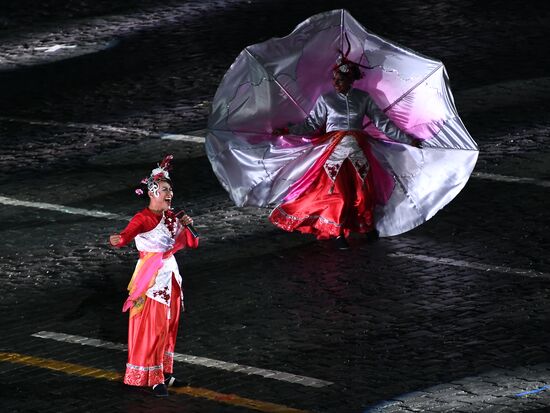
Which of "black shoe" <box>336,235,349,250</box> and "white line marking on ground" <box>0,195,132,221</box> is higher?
"black shoe" <box>336,235,349,250</box>

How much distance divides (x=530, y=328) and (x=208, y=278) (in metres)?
3.12

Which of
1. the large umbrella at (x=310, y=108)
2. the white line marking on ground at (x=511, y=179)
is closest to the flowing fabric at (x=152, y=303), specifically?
the large umbrella at (x=310, y=108)

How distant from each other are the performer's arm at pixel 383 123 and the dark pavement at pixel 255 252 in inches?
39.8

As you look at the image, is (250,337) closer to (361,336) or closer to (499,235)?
(361,336)

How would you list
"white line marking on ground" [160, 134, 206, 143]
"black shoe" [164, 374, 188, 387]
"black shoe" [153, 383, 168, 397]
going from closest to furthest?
"black shoe" [153, 383, 168, 397] → "black shoe" [164, 374, 188, 387] → "white line marking on ground" [160, 134, 206, 143]

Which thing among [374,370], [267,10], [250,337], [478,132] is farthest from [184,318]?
[267,10]

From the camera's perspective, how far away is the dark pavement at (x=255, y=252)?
482 inches

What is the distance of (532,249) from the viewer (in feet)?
51.1

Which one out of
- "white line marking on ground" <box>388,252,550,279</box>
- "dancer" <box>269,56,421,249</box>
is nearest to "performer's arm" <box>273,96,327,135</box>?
"dancer" <box>269,56,421,249</box>

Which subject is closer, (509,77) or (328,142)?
(328,142)

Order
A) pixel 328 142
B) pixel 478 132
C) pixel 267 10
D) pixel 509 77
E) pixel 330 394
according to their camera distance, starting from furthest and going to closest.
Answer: pixel 267 10
pixel 509 77
pixel 478 132
pixel 328 142
pixel 330 394

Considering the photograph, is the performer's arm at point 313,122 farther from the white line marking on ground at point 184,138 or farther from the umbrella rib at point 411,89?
the white line marking on ground at point 184,138

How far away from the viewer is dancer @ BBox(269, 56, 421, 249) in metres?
15.8

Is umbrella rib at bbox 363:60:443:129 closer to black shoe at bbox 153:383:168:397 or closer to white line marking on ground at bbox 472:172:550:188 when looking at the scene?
white line marking on ground at bbox 472:172:550:188
